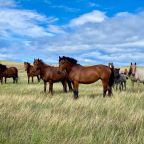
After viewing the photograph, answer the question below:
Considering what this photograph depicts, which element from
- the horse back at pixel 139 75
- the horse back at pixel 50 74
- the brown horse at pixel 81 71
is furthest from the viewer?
the horse back at pixel 139 75

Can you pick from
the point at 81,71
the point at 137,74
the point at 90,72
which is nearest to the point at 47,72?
the point at 81,71

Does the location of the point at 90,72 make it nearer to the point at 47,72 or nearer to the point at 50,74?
the point at 50,74

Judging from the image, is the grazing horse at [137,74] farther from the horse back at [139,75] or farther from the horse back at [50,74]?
the horse back at [50,74]

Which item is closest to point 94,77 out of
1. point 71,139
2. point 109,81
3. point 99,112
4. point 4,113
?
point 109,81

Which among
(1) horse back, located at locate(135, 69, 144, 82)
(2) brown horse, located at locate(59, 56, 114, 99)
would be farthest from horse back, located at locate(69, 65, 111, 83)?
(1) horse back, located at locate(135, 69, 144, 82)

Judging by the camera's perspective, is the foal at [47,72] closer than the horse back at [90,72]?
No

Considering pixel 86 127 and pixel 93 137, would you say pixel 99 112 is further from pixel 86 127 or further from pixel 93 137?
pixel 93 137

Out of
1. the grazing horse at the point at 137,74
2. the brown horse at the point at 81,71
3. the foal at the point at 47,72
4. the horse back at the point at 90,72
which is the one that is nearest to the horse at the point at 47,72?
the foal at the point at 47,72

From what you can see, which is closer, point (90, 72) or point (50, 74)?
point (90, 72)

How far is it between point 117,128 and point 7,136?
9.75 ft

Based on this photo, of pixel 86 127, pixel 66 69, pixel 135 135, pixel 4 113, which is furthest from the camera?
pixel 66 69

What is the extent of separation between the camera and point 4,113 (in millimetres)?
11000

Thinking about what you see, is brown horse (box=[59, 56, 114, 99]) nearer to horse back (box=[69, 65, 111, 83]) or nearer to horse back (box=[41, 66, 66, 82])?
horse back (box=[69, 65, 111, 83])

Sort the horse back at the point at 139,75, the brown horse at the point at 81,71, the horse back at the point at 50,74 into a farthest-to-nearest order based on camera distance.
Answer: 1. the horse back at the point at 139,75
2. the horse back at the point at 50,74
3. the brown horse at the point at 81,71
